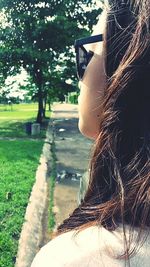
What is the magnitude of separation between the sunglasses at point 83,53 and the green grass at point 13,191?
3158 millimetres

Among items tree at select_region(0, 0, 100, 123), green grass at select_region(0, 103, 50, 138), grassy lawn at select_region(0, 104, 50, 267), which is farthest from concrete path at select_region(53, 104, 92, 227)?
tree at select_region(0, 0, 100, 123)

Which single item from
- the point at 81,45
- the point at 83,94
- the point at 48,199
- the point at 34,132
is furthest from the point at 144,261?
the point at 34,132

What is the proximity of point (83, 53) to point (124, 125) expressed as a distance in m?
0.23

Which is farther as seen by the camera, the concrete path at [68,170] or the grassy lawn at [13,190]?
the concrete path at [68,170]

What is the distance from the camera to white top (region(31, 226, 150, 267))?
77 cm

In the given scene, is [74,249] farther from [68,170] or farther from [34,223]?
[68,170]

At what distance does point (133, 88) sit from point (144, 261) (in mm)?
367

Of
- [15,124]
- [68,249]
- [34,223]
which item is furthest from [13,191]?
[15,124]

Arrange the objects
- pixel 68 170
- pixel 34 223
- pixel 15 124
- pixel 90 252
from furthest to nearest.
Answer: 1. pixel 15 124
2. pixel 68 170
3. pixel 34 223
4. pixel 90 252

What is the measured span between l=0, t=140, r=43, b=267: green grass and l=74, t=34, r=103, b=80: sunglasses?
3.16m

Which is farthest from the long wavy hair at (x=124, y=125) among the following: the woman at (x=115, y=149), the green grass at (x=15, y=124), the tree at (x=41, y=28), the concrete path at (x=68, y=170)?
the tree at (x=41, y=28)

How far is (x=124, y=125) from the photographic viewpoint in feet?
3.18

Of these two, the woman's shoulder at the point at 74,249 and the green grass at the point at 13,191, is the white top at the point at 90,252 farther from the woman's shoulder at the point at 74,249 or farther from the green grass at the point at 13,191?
the green grass at the point at 13,191

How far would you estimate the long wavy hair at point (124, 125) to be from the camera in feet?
2.94
